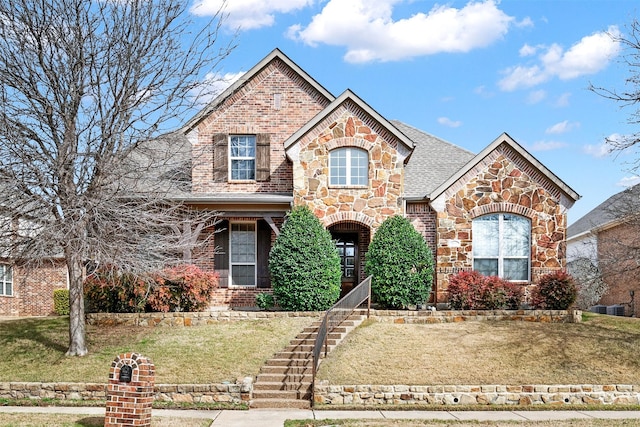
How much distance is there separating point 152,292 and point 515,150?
1150 centimetres

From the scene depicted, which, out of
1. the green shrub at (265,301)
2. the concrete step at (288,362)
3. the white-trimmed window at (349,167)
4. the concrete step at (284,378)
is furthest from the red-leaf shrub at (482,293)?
the concrete step at (284,378)

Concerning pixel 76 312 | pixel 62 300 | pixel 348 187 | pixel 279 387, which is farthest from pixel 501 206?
pixel 62 300

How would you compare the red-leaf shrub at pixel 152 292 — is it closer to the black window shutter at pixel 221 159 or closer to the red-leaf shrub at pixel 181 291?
the red-leaf shrub at pixel 181 291

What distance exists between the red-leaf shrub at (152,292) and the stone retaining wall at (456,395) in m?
6.07

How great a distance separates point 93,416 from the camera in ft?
38.4

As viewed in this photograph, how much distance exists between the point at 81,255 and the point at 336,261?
23.6 ft

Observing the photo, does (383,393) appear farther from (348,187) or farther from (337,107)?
(337,107)

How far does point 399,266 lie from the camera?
1853 cm

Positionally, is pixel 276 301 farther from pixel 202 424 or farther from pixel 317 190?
pixel 202 424

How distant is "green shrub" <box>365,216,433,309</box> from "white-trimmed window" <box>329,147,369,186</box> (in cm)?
214

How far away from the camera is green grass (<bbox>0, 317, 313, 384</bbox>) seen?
1399cm

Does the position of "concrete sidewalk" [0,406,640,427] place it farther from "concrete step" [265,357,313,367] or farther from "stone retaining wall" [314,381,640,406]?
"concrete step" [265,357,313,367]

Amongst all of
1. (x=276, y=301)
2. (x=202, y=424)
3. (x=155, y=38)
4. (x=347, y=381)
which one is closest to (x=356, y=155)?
(x=276, y=301)

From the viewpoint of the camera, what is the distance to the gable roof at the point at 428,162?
21.5m
